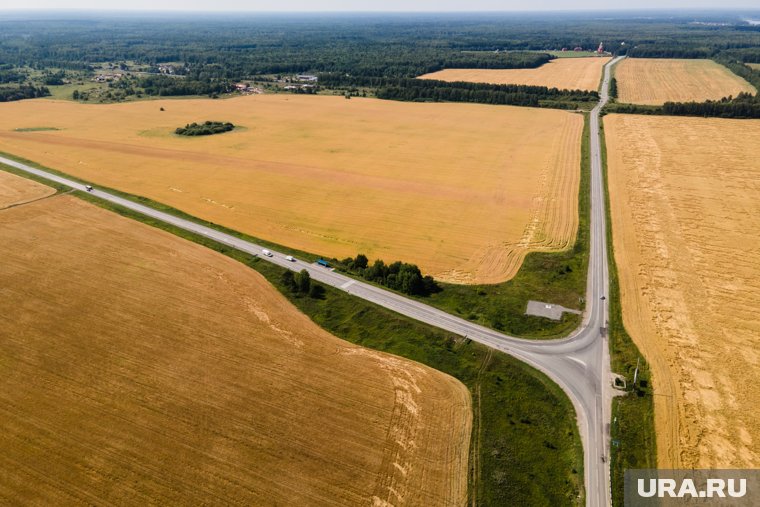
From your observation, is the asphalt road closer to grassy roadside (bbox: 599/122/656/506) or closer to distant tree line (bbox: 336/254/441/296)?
grassy roadside (bbox: 599/122/656/506)

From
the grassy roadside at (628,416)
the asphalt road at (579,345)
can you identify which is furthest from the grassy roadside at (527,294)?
the grassy roadside at (628,416)

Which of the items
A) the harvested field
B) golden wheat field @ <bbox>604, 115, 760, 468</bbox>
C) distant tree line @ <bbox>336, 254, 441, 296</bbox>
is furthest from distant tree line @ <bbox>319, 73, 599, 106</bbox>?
distant tree line @ <bbox>336, 254, 441, 296</bbox>

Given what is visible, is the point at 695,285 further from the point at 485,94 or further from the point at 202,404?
the point at 485,94

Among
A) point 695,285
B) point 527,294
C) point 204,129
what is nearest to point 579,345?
point 527,294

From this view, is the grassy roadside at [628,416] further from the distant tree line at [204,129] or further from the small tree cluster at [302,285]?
the distant tree line at [204,129]

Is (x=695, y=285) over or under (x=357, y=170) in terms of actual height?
under

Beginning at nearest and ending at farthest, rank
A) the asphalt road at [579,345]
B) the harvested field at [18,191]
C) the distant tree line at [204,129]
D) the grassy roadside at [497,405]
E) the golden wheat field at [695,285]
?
the grassy roadside at [497,405]
the asphalt road at [579,345]
the golden wheat field at [695,285]
the harvested field at [18,191]
the distant tree line at [204,129]
